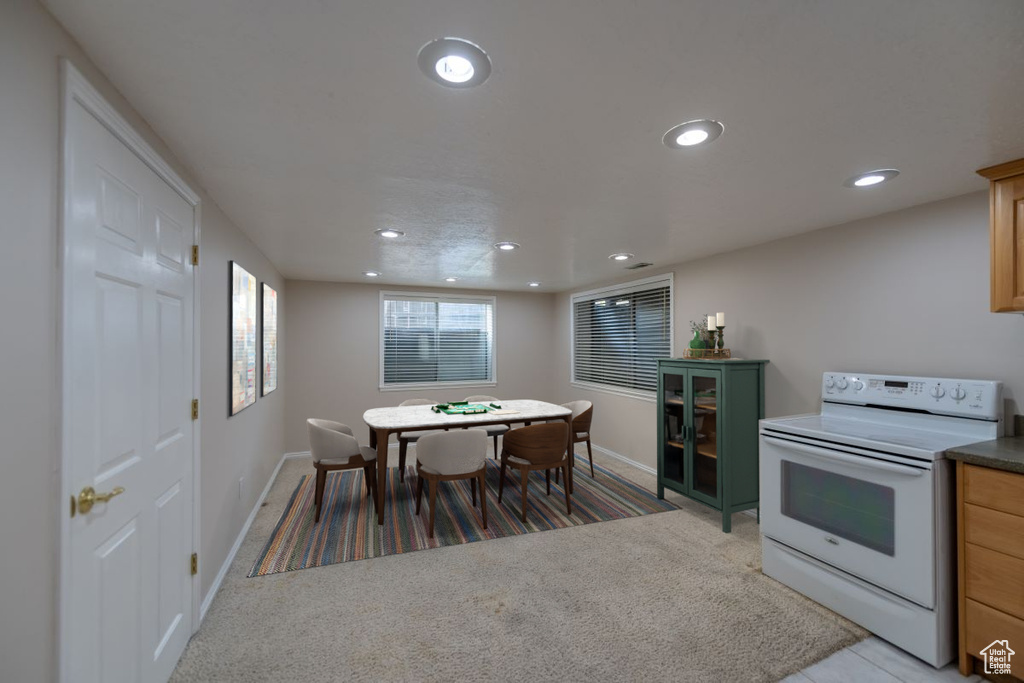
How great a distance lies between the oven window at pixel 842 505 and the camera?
2.05 metres

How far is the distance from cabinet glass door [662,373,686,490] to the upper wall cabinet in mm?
1936

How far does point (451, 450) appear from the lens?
3197mm

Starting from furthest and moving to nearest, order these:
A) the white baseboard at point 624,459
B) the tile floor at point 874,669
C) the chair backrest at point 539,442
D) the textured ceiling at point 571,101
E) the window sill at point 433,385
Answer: the window sill at point 433,385 → the white baseboard at point 624,459 → the chair backrest at point 539,442 → the tile floor at point 874,669 → the textured ceiling at point 571,101

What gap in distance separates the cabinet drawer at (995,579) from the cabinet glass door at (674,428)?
186 centimetres

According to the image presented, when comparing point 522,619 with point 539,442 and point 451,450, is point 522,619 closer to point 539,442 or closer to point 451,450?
point 451,450

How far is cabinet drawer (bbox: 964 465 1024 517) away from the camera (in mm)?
1686

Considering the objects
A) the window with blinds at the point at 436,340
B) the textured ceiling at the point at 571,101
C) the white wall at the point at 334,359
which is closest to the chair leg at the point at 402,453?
the white wall at the point at 334,359

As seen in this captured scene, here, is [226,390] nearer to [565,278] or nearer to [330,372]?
[330,372]

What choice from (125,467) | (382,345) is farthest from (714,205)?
(382,345)

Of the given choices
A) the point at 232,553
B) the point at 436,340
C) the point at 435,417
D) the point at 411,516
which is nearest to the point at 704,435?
the point at 435,417

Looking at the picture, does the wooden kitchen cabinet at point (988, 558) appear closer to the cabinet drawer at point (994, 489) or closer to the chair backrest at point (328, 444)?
the cabinet drawer at point (994, 489)

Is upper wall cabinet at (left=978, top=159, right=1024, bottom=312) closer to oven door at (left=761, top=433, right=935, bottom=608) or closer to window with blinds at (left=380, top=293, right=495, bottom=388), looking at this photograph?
oven door at (left=761, top=433, right=935, bottom=608)

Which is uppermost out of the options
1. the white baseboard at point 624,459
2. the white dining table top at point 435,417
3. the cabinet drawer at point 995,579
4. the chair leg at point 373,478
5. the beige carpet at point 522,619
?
the white dining table top at point 435,417

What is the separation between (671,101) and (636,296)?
3.63m
